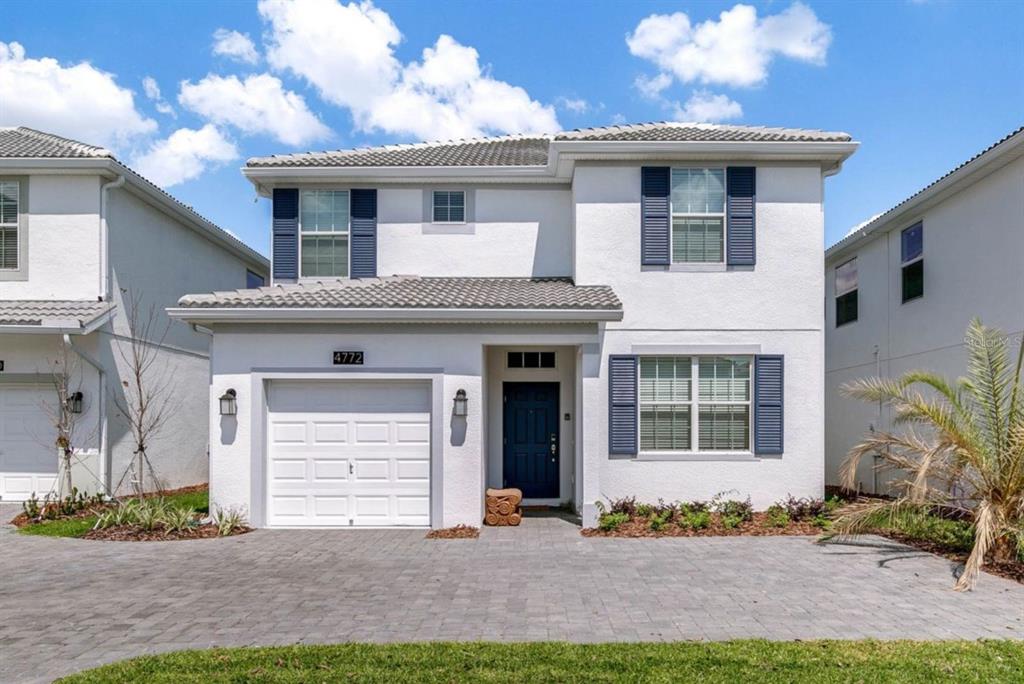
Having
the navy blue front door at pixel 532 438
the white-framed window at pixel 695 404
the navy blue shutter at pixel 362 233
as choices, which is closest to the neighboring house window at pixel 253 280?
the navy blue shutter at pixel 362 233

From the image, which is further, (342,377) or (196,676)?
(342,377)

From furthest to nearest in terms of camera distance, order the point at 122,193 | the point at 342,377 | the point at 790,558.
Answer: the point at 122,193, the point at 342,377, the point at 790,558

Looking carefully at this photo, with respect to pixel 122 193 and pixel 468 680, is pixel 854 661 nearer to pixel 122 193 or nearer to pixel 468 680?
pixel 468 680

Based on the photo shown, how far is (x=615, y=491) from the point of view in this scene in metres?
11.3

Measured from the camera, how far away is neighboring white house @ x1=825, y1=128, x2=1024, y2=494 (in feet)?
36.4

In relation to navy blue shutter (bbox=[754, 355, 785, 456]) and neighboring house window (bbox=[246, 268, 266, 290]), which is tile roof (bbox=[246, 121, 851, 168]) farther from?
neighboring house window (bbox=[246, 268, 266, 290])

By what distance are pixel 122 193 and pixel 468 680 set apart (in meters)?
12.8

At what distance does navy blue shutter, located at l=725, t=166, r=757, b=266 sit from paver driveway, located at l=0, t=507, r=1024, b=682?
4591mm

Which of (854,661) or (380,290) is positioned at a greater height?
(380,290)

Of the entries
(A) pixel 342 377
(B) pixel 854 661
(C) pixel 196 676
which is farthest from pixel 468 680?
(A) pixel 342 377

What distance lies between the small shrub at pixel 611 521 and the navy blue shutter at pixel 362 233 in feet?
20.0

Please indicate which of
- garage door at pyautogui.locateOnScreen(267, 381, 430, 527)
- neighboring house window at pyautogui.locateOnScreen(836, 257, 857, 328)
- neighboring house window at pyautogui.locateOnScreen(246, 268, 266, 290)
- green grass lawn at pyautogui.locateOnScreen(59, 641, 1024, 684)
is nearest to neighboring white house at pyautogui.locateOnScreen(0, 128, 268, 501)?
garage door at pyautogui.locateOnScreen(267, 381, 430, 527)

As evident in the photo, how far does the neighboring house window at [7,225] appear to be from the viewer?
1320cm

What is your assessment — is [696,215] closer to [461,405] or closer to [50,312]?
[461,405]
